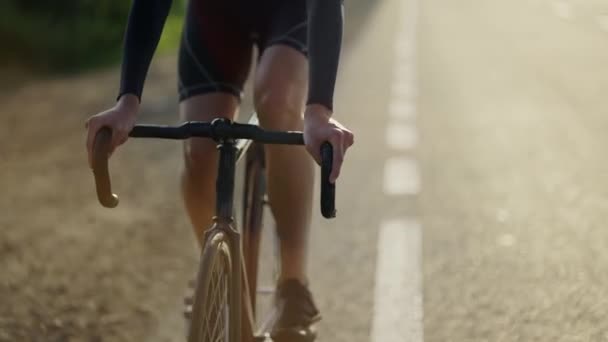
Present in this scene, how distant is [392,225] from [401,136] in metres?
2.92

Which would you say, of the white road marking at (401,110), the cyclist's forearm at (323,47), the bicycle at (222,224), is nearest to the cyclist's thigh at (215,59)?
the bicycle at (222,224)

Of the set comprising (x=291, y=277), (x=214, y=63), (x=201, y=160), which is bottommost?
(x=291, y=277)

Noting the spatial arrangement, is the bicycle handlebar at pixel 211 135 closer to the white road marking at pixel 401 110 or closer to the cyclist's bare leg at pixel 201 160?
the cyclist's bare leg at pixel 201 160

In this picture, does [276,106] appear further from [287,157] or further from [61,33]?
[61,33]

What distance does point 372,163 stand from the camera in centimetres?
769

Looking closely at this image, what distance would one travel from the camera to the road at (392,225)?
438 cm

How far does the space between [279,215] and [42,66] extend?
36.9 feet

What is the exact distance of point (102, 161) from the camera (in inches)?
98.3

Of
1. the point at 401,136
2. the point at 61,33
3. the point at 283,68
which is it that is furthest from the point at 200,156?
the point at 61,33

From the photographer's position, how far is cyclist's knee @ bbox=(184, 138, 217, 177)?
3307 mm

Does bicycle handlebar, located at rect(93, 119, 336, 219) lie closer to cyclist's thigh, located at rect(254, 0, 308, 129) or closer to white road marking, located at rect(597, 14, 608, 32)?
cyclist's thigh, located at rect(254, 0, 308, 129)

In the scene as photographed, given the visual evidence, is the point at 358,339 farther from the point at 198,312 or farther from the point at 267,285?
the point at 198,312

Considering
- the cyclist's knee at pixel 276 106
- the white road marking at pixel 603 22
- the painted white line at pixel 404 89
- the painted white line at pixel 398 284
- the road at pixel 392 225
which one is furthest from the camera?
the white road marking at pixel 603 22

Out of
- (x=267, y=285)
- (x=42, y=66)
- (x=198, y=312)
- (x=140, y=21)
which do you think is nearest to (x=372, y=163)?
(x=267, y=285)
